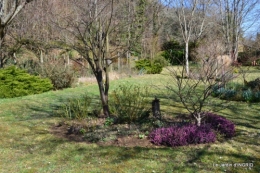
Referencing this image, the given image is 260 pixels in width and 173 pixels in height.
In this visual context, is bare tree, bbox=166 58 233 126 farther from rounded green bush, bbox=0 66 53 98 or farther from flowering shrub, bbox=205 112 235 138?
rounded green bush, bbox=0 66 53 98

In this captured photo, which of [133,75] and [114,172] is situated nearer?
[114,172]

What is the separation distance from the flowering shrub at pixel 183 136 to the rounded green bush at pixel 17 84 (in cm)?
814

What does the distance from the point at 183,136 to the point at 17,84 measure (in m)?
8.75

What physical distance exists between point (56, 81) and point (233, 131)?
992 cm

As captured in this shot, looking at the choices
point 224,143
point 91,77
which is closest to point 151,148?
point 224,143

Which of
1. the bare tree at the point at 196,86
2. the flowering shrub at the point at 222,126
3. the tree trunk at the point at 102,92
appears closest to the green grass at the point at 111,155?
the flowering shrub at the point at 222,126

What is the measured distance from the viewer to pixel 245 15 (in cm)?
2766

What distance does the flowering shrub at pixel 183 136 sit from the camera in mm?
4395

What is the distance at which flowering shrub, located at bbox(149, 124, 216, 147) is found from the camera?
439cm

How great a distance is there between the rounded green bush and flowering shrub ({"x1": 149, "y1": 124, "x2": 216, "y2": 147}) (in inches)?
321

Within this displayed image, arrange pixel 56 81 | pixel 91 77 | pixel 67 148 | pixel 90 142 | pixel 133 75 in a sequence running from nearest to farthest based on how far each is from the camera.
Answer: pixel 67 148 < pixel 90 142 < pixel 56 81 < pixel 91 77 < pixel 133 75

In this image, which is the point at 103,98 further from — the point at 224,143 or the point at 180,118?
the point at 224,143

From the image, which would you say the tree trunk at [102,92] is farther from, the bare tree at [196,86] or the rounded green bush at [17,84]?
the rounded green bush at [17,84]

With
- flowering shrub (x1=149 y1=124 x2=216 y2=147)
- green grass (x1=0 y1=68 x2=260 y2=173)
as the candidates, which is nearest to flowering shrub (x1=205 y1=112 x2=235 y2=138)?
green grass (x1=0 y1=68 x2=260 y2=173)
